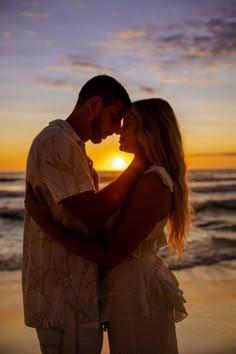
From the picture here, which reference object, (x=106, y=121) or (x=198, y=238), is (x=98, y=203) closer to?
(x=106, y=121)

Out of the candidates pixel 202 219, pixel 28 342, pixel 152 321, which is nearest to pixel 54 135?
pixel 152 321

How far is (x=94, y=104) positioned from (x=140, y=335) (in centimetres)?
130

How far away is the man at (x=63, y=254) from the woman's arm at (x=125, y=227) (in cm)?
8

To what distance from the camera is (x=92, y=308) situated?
8.87 ft

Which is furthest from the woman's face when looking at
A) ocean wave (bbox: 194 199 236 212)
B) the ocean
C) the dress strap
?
ocean wave (bbox: 194 199 236 212)

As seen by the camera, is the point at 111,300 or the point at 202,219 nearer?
the point at 111,300

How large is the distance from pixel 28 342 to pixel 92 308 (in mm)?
2892

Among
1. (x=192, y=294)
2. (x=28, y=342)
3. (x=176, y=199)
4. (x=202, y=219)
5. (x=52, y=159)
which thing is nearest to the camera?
(x=52, y=159)

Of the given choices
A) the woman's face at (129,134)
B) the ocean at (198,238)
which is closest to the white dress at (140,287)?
the woman's face at (129,134)

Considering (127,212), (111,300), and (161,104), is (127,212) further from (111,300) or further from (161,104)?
(161,104)

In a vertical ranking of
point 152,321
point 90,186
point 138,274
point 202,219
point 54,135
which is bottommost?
point 202,219

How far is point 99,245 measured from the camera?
2.65 m

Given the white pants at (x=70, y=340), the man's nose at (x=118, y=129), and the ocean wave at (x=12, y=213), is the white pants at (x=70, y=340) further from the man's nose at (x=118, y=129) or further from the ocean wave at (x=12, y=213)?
the ocean wave at (x=12, y=213)

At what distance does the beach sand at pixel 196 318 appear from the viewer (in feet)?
17.1
